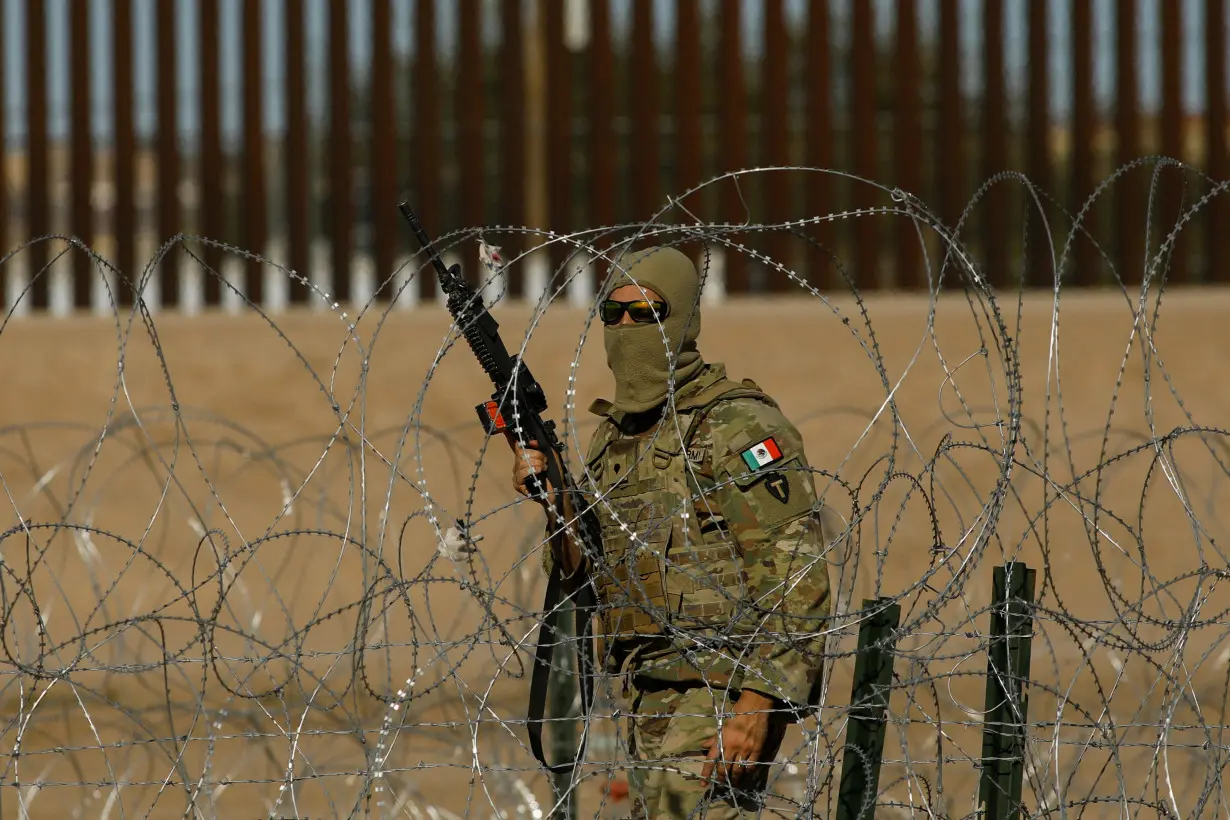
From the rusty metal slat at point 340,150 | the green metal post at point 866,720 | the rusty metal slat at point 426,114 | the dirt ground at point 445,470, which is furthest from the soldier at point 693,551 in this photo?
the rusty metal slat at point 340,150

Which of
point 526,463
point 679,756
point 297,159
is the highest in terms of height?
point 297,159

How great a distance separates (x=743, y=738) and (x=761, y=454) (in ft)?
1.73

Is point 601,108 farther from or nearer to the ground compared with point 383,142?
farther from the ground

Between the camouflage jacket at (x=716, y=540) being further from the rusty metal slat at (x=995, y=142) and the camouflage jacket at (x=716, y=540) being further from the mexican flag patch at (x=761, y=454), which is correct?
the rusty metal slat at (x=995, y=142)

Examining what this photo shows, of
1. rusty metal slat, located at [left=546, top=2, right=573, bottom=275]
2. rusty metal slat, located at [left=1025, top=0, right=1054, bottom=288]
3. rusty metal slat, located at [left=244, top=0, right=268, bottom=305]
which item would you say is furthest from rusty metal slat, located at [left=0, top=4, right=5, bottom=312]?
rusty metal slat, located at [left=1025, top=0, right=1054, bottom=288]

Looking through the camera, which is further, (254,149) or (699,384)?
(254,149)

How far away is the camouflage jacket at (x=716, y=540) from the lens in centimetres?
347

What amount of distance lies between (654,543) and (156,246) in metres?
6.29

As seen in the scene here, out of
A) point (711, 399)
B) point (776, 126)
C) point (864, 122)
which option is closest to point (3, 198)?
point (776, 126)

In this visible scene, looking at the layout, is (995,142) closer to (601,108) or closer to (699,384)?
(601,108)

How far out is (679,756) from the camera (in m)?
3.58

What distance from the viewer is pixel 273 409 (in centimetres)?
877

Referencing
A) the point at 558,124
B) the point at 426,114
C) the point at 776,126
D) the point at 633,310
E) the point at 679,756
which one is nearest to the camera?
the point at 679,756

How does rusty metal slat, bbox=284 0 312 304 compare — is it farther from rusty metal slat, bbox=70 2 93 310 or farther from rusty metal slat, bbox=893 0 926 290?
rusty metal slat, bbox=893 0 926 290
